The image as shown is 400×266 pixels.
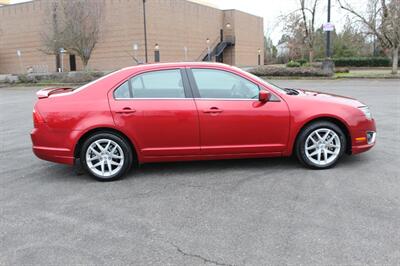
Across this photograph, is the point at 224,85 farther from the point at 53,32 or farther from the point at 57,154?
the point at 53,32

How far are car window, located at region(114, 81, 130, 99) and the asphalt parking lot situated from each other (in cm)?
111

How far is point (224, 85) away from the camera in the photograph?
547 centimetres

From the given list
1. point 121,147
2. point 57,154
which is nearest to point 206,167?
point 121,147

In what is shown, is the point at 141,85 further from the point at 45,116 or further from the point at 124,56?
the point at 124,56

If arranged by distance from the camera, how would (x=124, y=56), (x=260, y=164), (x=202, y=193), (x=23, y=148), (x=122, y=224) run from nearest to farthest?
(x=122, y=224) → (x=202, y=193) → (x=260, y=164) → (x=23, y=148) → (x=124, y=56)

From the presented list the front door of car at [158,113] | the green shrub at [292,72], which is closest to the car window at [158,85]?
the front door of car at [158,113]

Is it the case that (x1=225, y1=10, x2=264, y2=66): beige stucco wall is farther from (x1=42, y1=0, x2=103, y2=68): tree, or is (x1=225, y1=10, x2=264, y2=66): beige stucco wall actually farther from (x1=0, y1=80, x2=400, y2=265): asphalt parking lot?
(x1=0, y1=80, x2=400, y2=265): asphalt parking lot

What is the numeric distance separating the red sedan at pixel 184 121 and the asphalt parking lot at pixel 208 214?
1.09ft

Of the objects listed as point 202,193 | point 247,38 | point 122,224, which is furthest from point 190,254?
point 247,38

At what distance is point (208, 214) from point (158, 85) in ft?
6.62

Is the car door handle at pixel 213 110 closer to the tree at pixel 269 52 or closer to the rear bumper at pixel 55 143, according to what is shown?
the rear bumper at pixel 55 143

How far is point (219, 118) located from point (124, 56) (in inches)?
1742

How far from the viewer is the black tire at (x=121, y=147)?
5.28 meters

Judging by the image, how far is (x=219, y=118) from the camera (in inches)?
210
